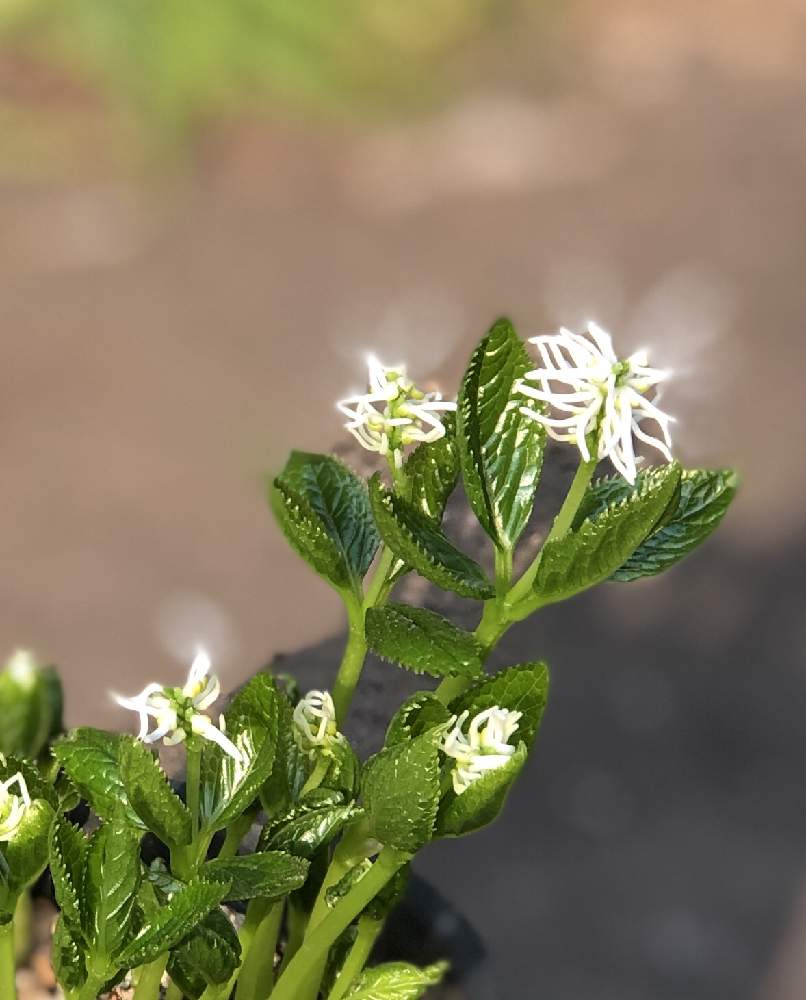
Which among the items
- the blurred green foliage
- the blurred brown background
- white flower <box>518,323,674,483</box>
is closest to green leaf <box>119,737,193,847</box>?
white flower <box>518,323,674,483</box>

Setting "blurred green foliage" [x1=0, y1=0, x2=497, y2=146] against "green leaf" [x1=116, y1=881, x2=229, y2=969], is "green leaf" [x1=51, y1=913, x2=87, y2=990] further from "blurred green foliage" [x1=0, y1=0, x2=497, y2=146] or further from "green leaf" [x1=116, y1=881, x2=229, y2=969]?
"blurred green foliage" [x1=0, y1=0, x2=497, y2=146]

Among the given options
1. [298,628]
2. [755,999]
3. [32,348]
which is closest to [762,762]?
[755,999]

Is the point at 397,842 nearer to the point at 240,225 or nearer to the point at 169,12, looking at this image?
the point at 240,225

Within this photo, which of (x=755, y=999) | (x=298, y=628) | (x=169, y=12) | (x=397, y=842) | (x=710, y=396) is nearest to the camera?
(x=397, y=842)

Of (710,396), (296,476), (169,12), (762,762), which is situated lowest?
(762,762)

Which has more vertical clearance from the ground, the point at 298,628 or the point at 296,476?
the point at 296,476

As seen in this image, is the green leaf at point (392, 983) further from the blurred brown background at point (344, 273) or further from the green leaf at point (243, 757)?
the blurred brown background at point (344, 273)

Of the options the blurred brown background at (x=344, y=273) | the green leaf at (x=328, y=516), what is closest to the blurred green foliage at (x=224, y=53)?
the blurred brown background at (x=344, y=273)
